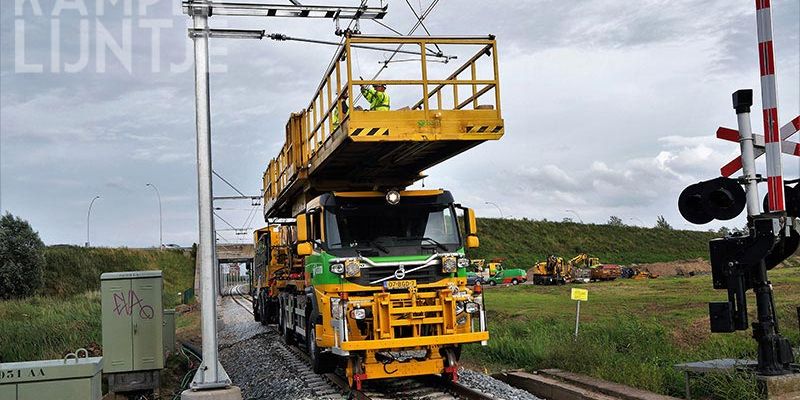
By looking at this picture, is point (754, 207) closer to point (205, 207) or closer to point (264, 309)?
point (205, 207)

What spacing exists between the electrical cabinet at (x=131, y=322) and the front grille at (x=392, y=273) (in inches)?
116

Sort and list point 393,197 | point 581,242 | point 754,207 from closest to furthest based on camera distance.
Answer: point 754,207 < point 393,197 < point 581,242

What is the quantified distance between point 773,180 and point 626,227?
87075 millimetres

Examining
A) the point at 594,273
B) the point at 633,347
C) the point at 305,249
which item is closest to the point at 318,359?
the point at 305,249

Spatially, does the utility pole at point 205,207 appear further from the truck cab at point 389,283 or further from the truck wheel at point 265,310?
the truck wheel at point 265,310

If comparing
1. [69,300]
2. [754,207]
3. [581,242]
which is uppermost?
[581,242]

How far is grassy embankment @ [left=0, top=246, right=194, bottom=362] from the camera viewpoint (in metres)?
14.7

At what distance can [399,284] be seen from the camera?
408 inches

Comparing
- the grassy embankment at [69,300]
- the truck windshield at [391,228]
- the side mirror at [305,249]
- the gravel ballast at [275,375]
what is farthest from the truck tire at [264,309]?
the truck windshield at [391,228]

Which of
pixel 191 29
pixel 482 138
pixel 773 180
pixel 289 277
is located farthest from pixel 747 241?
pixel 289 277

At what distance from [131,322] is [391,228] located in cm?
404

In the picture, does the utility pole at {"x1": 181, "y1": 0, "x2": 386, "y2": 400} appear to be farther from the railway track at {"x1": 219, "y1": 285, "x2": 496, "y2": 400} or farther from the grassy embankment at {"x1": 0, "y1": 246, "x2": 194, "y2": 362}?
the grassy embankment at {"x1": 0, "y1": 246, "x2": 194, "y2": 362}

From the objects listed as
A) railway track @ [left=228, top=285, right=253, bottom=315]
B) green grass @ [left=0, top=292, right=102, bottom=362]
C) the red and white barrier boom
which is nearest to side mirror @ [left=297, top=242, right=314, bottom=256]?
the red and white barrier boom

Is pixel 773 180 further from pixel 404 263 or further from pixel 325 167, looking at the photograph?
pixel 325 167
